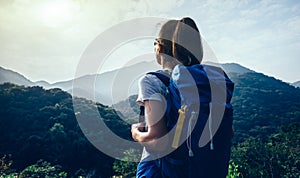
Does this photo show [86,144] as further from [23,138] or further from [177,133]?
[177,133]

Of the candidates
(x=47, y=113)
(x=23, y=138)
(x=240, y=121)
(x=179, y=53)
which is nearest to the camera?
(x=179, y=53)

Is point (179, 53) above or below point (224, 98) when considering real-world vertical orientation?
above

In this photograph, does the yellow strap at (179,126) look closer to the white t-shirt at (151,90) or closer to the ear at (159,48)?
the white t-shirt at (151,90)

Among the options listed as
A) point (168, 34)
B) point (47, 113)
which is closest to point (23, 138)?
point (47, 113)

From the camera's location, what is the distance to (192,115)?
721 millimetres

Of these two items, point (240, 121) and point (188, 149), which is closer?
point (188, 149)

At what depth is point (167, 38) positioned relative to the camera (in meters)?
0.87

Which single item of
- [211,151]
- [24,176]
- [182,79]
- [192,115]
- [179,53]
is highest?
[179,53]

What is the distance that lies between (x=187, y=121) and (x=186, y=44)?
29 cm

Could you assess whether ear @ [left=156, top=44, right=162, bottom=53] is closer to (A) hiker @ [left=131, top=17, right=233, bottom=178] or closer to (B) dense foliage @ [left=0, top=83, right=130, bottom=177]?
(A) hiker @ [left=131, top=17, right=233, bottom=178]

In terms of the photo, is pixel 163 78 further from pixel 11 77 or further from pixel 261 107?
pixel 11 77

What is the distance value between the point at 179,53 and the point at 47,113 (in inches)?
883

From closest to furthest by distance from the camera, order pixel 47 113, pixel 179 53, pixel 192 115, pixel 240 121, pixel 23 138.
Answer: pixel 192 115 → pixel 179 53 → pixel 23 138 → pixel 47 113 → pixel 240 121

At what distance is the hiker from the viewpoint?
728 mm
